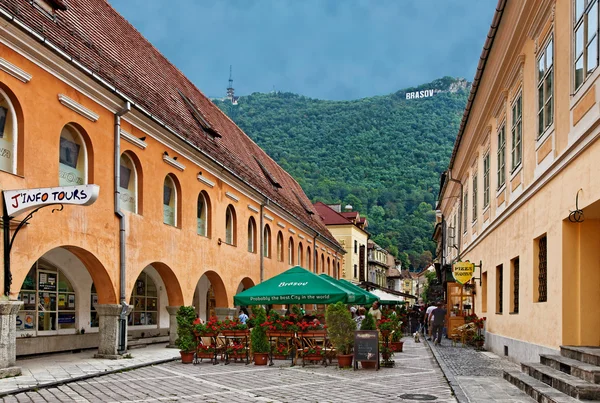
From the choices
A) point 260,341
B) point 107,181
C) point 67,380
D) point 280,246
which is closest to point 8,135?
point 107,181

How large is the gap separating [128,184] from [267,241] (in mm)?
13926

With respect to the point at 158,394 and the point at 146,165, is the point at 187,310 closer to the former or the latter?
the point at 146,165

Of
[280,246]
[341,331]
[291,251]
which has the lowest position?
[341,331]

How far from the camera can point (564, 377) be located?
9141 mm

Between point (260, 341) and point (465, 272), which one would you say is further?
point (465, 272)

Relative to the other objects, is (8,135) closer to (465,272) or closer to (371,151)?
(465,272)

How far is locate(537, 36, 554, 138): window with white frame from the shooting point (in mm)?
12234

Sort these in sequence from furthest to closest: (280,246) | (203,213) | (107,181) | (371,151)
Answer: (371,151)
(280,246)
(203,213)
(107,181)

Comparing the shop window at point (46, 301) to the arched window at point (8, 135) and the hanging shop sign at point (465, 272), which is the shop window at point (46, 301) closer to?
the arched window at point (8, 135)

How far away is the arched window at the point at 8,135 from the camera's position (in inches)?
489

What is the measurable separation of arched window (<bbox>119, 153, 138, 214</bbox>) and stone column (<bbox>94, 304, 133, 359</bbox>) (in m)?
2.77

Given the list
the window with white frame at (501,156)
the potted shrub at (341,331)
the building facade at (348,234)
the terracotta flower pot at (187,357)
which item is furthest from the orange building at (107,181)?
the building facade at (348,234)

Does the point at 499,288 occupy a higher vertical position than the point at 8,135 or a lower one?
lower

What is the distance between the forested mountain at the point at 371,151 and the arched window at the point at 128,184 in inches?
2520
